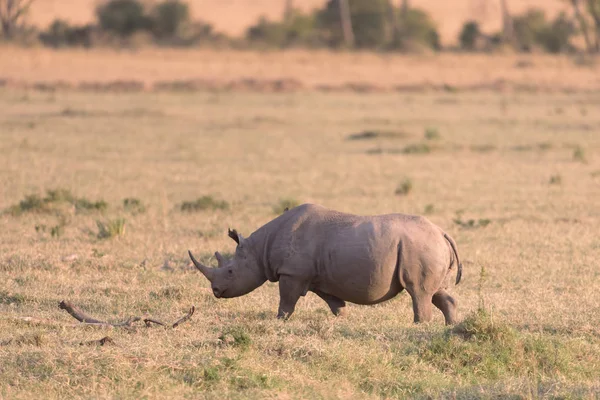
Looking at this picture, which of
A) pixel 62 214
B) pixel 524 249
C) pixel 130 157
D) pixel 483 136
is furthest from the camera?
pixel 483 136

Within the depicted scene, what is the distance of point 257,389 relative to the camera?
6.23 metres

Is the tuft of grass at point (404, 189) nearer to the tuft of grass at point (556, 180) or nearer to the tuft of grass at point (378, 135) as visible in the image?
the tuft of grass at point (556, 180)

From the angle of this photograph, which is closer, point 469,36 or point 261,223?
point 261,223

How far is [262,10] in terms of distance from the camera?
90.6 m

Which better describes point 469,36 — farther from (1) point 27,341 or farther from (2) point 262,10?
(1) point 27,341

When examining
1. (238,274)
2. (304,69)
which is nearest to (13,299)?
(238,274)

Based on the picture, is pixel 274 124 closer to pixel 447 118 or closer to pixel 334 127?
pixel 334 127

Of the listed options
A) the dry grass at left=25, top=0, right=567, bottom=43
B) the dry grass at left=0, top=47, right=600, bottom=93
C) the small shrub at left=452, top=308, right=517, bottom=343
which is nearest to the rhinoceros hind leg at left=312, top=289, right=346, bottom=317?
the small shrub at left=452, top=308, right=517, bottom=343

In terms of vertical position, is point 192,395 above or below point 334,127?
above

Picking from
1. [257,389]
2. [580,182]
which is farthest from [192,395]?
[580,182]

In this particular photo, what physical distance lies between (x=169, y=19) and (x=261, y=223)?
46704 millimetres

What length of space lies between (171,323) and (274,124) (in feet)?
59.8

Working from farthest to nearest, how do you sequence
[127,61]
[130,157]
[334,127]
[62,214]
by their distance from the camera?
[127,61] → [334,127] → [130,157] → [62,214]

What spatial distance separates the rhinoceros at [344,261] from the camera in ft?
26.1
